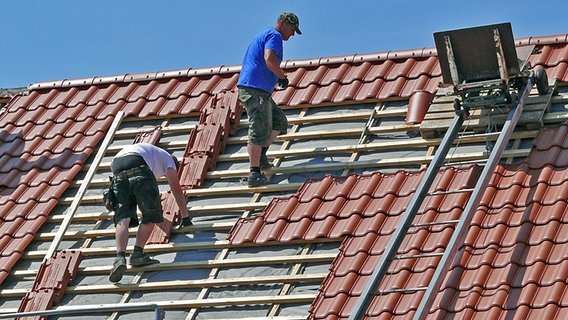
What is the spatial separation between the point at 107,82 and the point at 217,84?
4.86 feet

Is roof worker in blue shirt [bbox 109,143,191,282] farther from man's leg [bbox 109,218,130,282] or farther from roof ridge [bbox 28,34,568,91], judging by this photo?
roof ridge [bbox 28,34,568,91]

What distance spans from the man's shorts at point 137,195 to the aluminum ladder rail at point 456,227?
251 centimetres

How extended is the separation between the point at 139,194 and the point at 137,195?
0.9 inches

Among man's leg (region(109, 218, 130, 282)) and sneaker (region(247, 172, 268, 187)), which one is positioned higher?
sneaker (region(247, 172, 268, 187))

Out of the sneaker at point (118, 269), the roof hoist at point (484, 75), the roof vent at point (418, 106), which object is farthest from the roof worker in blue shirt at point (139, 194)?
the roof hoist at point (484, 75)

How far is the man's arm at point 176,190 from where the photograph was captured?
1363cm

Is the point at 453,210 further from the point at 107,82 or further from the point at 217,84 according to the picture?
the point at 107,82

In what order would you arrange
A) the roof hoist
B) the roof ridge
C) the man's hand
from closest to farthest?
the roof hoist < the man's hand < the roof ridge

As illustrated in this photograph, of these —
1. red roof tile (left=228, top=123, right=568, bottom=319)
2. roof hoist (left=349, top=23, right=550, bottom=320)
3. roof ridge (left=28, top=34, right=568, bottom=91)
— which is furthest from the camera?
roof ridge (left=28, top=34, right=568, bottom=91)

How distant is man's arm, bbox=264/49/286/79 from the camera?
14008 millimetres

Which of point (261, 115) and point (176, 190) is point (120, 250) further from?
point (261, 115)

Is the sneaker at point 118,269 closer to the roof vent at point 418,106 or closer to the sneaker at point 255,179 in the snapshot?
the sneaker at point 255,179

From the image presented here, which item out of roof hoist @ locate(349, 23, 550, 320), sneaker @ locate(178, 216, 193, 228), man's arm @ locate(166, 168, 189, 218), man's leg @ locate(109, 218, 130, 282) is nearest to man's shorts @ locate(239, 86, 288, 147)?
man's arm @ locate(166, 168, 189, 218)

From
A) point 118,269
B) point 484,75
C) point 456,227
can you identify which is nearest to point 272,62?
point 484,75
